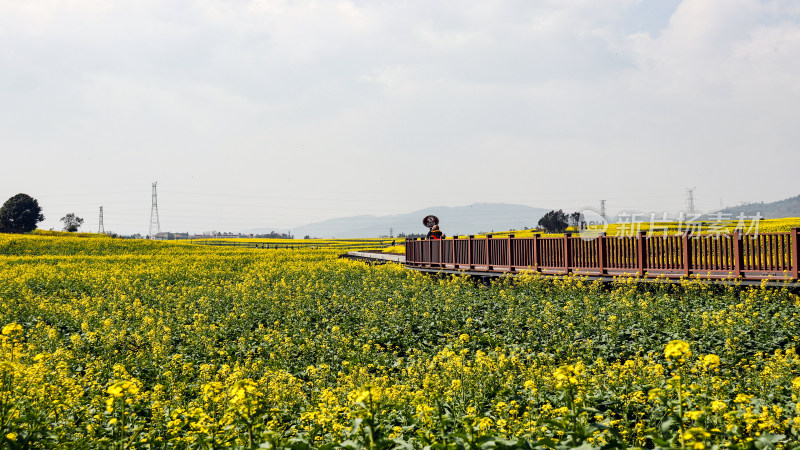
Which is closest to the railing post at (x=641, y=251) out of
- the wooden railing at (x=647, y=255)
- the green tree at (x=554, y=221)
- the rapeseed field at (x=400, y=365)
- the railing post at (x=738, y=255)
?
the wooden railing at (x=647, y=255)

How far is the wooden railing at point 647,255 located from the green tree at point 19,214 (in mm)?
80737

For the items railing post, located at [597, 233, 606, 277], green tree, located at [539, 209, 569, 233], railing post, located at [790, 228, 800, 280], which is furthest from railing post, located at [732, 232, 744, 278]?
green tree, located at [539, 209, 569, 233]

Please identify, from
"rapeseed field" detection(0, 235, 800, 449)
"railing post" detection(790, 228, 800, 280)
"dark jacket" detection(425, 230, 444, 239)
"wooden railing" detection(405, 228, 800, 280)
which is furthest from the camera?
"dark jacket" detection(425, 230, 444, 239)

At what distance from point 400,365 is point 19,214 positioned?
87.6 m

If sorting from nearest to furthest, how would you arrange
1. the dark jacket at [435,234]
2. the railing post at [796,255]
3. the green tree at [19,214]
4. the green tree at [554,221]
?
the railing post at [796,255] < the dark jacket at [435,234] < the green tree at [19,214] < the green tree at [554,221]

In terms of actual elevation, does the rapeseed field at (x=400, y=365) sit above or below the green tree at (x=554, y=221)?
below

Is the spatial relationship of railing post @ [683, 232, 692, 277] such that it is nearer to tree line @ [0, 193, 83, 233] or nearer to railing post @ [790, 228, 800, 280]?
railing post @ [790, 228, 800, 280]

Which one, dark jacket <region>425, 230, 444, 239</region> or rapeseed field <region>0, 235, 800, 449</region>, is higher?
dark jacket <region>425, 230, 444, 239</region>

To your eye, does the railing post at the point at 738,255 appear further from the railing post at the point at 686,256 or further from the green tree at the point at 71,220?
the green tree at the point at 71,220

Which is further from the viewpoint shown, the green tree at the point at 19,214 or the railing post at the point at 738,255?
the green tree at the point at 19,214

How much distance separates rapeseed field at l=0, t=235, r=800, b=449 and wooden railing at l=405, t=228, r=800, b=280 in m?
0.64

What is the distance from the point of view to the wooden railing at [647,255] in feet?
41.5

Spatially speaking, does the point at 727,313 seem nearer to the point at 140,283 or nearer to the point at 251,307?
the point at 251,307

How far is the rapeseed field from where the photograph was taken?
4.31 meters
